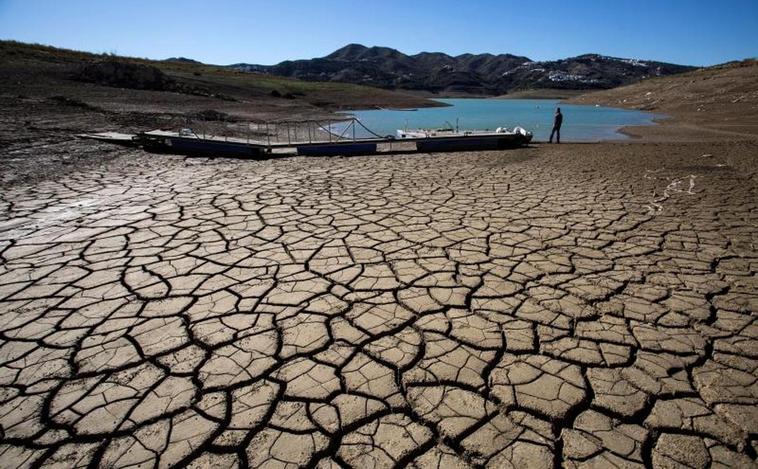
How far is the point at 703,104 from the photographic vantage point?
26141 millimetres

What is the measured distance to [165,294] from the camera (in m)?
2.94

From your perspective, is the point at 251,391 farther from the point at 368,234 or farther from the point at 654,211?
the point at 654,211

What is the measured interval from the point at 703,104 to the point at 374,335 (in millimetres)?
33654

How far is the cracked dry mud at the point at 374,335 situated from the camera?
174cm

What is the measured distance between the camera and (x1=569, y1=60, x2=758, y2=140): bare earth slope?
1672 cm

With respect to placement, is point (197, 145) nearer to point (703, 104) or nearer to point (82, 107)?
point (82, 107)

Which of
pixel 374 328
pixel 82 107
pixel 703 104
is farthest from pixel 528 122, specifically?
pixel 374 328

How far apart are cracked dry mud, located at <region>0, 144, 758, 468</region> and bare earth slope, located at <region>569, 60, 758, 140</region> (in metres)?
15.2

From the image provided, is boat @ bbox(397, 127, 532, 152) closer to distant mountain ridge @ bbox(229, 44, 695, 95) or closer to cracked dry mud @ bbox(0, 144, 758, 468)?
cracked dry mud @ bbox(0, 144, 758, 468)

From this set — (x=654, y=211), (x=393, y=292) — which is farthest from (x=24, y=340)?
(x=654, y=211)

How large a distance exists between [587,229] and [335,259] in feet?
9.61

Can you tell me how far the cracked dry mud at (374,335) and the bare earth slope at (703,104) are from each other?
1524cm

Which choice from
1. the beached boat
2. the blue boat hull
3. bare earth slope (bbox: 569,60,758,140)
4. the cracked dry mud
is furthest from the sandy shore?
bare earth slope (bbox: 569,60,758,140)

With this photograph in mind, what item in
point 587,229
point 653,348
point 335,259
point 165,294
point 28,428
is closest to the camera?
point 28,428
